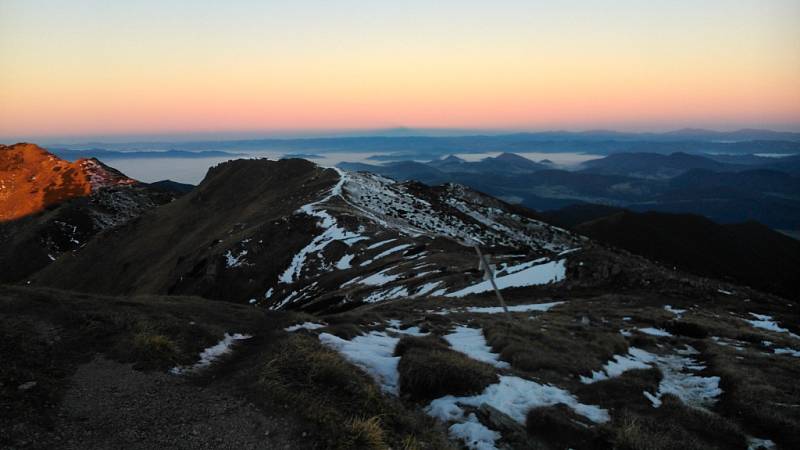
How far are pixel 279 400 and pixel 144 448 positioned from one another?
7.44 ft

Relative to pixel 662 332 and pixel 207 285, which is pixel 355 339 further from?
pixel 207 285

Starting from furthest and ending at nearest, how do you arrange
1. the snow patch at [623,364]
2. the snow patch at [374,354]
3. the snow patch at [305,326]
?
the snow patch at [305,326] < the snow patch at [623,364] < the snow patch at [374,354]

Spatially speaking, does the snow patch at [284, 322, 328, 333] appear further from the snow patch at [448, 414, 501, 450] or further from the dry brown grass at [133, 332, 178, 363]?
the snow patch at [448, 414, 501, 450]

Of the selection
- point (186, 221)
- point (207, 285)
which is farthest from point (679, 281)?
point (186, 221)

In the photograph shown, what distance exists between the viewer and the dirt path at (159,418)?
7105mm

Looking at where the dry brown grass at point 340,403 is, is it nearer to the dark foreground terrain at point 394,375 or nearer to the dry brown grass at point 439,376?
the dark foreground terrain at point 394,375

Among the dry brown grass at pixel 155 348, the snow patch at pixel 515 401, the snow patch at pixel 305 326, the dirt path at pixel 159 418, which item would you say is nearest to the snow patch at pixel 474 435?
the snow patch at pixel 515 401

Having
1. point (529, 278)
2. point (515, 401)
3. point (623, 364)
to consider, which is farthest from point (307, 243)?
point (515, 401)

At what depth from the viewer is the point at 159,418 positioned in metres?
7.77

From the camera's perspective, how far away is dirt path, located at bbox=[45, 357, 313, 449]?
7105mm

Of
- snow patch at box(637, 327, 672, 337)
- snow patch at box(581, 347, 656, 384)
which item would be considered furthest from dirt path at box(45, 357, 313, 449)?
snow patch at box(637, 327, 672, 337)

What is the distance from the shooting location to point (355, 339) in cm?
1484

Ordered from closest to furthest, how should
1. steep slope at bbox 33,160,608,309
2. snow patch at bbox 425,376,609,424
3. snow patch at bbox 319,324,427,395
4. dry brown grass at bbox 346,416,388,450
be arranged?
dry brown grass at bbox 346,416,388,450, snow patch at bbox 425,376,609,424, snow patch at bbox 319,324,427,395, steep slope at bbox 33,160,608,309

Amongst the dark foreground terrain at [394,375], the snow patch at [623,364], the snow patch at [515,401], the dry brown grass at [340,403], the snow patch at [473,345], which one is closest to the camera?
the dry brown grass at [340,403]
